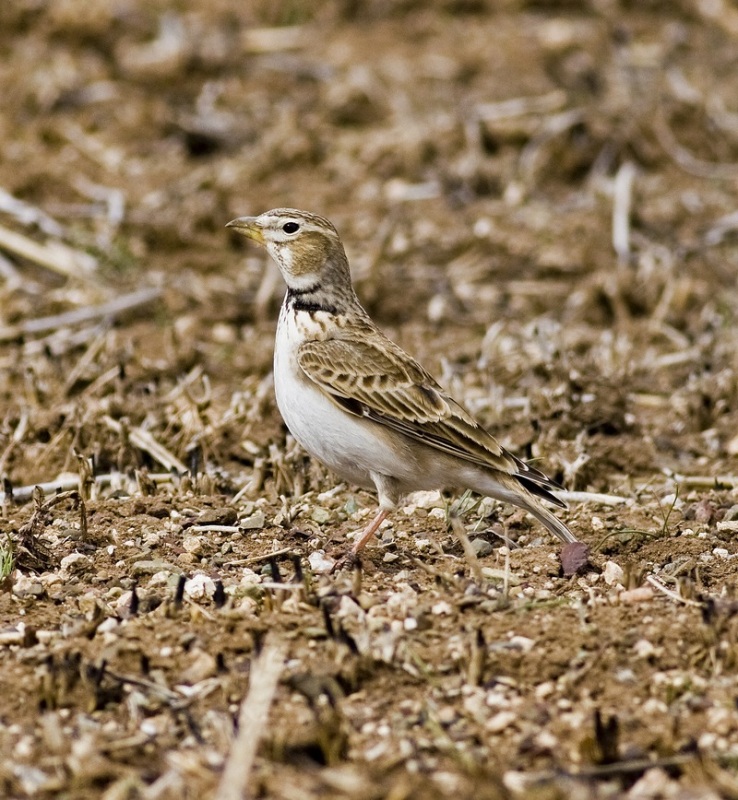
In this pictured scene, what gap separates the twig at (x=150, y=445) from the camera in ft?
23.9

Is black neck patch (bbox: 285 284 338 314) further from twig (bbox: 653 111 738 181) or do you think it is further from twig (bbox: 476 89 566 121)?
twig (bbox: 653 111 738 181)

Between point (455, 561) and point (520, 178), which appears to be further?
point (520, 178)

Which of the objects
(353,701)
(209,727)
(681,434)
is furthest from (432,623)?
(681,434)

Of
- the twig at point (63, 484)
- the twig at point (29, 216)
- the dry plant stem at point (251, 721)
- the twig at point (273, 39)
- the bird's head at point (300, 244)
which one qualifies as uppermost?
the bird's head at point (300, 244)

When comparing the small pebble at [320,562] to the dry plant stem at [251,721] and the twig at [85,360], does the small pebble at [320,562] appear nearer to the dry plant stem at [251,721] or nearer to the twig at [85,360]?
the dry plant stem at [251,721]

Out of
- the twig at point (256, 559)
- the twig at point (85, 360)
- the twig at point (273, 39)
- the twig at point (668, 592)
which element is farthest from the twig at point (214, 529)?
the twig at point (273, 39)

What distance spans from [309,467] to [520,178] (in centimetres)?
550

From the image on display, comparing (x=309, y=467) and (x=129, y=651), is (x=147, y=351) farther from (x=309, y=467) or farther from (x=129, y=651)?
(x=129, y=651)

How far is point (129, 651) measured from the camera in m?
5.09

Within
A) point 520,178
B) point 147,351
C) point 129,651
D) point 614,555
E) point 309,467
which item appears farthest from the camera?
point 520,178

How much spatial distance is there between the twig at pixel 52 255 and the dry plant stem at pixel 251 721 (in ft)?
17.8

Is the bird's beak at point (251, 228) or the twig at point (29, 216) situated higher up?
the bird's beak at point (251, 228)

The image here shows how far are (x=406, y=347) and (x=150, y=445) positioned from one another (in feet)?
8.05

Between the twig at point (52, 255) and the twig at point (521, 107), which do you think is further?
the twig at point (521, 107)
